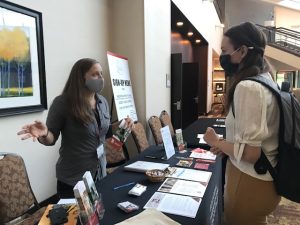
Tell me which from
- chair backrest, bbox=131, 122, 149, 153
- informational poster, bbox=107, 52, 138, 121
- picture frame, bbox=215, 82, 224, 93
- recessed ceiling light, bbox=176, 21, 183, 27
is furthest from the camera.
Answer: picture frame, bbox=215, 82, 224, 93

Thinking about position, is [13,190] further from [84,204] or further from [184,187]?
[184,187]

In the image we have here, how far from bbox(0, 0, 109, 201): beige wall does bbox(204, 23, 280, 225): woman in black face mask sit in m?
1.74

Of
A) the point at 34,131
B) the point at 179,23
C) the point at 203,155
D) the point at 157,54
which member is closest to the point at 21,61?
the point at 34,131

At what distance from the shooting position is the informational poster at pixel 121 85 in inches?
127

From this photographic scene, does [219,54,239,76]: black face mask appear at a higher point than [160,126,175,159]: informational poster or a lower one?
higher

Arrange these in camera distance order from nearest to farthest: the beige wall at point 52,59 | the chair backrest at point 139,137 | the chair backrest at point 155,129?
the beige wall at point 52,59, the chair backrest at point 139,137, the chair backrest at point 155,129

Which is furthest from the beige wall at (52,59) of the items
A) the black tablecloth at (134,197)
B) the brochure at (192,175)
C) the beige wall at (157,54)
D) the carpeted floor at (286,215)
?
the carpeted floor at (286,215)

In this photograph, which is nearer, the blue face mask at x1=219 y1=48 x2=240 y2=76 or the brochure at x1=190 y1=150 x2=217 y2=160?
the blue face mask at x1=219 y1=48 x2=240 y2=76

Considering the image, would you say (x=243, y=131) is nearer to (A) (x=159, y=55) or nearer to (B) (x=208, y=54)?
(A) (x=159, y=55)

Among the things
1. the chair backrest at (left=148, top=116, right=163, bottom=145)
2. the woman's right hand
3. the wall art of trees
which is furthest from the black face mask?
the chair backrest at (left=148, top=116, right=163, bottom=145)

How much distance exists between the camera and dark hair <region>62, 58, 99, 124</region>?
1777 mm

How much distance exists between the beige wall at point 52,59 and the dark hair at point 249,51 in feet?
6.09

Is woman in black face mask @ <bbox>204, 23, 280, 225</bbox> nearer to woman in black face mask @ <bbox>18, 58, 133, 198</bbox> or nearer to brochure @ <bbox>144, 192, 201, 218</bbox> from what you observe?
brochure @ <bbox>144, 192, 201, 218</bbox>

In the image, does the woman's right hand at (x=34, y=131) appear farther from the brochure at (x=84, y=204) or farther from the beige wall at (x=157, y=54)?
the beige wall at (x=157, y=54)
